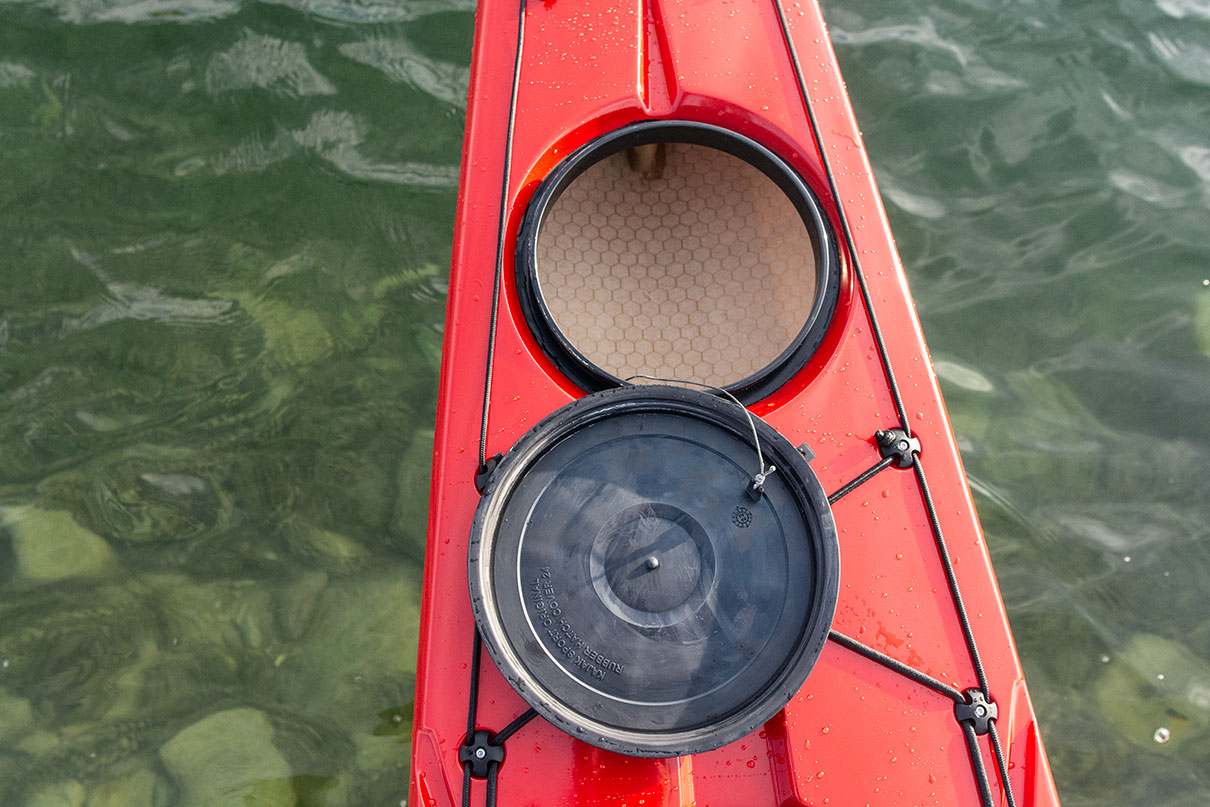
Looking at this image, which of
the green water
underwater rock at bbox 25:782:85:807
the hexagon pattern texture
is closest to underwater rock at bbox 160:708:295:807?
the green water

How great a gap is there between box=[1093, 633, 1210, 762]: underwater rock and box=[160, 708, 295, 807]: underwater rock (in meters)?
2.53

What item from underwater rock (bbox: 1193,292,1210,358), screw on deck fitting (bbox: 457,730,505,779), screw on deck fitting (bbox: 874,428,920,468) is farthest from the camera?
underwater rock (bbox: 1193,292,1210,358)

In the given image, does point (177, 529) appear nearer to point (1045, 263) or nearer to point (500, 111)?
point (500, 111)

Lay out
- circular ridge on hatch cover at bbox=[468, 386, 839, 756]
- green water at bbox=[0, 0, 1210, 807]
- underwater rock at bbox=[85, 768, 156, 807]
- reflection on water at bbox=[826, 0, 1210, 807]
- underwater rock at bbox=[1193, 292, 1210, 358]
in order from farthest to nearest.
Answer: underwater rock at bbox=[1193, 292, 1210, 358], reflection on water at bbox=[826, 0, 1210, 807], green water at bbox=[0, 0, 1210, 807], underwater rock at bbox=[85, 768, 156, 807], circular ridge on hatch cover at bbox=[468, 386, 839, 756]

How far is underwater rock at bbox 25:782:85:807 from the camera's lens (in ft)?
7.92

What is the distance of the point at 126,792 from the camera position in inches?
95.1

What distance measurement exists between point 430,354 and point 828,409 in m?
1.46

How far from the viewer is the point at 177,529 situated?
2.66 metres

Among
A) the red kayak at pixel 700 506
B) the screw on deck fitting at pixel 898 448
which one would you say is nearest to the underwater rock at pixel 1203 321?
the red kayak at pixel 700 506

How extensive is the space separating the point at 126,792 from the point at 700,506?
1988 mm

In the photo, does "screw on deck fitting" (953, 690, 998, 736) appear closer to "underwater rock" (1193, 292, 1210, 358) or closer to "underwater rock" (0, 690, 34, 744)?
"underwater rock" (1193, 292, 1210, 358)

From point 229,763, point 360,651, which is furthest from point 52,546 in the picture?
point 360,651

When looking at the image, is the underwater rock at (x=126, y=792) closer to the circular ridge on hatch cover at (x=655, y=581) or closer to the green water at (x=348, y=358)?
the green water at (x=348, y=358)

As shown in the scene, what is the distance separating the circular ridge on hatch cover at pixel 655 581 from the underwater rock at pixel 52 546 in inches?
67.8
